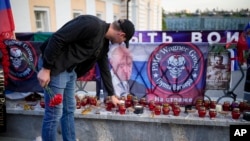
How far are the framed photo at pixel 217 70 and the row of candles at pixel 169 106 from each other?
0.37 m

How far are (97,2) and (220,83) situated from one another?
38.6 feet

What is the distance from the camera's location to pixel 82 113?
3.98 metres

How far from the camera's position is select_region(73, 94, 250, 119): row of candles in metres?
3.76

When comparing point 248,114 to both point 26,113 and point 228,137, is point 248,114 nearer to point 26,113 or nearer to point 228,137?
point 228,137

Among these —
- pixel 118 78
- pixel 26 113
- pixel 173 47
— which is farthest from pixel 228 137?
pixel 26 113

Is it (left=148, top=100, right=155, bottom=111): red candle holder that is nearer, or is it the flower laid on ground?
the flower laid on ground

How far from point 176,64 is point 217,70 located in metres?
0.71

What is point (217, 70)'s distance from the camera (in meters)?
4.27

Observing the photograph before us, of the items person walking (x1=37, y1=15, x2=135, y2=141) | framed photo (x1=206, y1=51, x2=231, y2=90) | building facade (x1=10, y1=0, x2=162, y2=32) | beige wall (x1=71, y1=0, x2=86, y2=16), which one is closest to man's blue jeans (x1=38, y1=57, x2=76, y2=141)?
person walking (x1=37, y1=15, x2=135, y2=141)

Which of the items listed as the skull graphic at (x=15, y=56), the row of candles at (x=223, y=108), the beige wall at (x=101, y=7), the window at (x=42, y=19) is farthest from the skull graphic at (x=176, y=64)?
the beige wall at (x=101, y=7)

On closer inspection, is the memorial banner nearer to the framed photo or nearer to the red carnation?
the framed photo

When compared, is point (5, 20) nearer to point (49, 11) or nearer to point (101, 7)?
point (49, 11)

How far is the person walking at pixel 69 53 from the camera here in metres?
2.38

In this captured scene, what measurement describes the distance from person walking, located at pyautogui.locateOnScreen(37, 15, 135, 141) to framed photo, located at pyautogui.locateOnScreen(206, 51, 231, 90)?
210 cm
